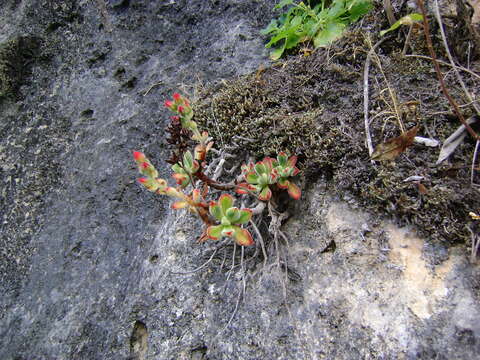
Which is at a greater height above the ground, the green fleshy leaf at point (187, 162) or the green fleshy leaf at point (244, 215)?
the green fleshy leaf at point (187, 162)

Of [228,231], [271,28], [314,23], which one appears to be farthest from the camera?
[271,28]

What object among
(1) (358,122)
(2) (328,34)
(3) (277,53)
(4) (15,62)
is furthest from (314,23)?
(4) (15,62)

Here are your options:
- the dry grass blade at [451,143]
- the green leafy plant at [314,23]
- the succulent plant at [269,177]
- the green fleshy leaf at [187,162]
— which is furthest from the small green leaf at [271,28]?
the dry grass blade at [451,143]

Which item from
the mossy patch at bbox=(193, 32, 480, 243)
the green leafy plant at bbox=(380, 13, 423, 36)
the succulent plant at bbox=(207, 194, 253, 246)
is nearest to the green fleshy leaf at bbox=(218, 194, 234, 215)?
the succulent plant at bbox=(207, 194, 253, 246)

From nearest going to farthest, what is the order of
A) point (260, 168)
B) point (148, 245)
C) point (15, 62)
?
1. point (260, 168)
2. point (148, 245)
3. point (15, 62)

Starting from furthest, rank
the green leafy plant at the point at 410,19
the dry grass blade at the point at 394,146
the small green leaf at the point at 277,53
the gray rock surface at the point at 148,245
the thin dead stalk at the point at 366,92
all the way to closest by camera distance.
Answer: the small green leaf at the point at 277,53
the green leafy plant at the point at 410,19
the thin dead stalk at the point at 366,92
the dry grass blade at the point at 394,146
the gray rock surface at the point at 148,245

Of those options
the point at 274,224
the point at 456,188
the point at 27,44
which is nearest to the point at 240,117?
the point at 274,224

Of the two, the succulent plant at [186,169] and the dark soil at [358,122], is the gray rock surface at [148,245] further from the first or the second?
the succulent plant at [186,169]

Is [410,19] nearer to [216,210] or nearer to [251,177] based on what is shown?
[251,177]
